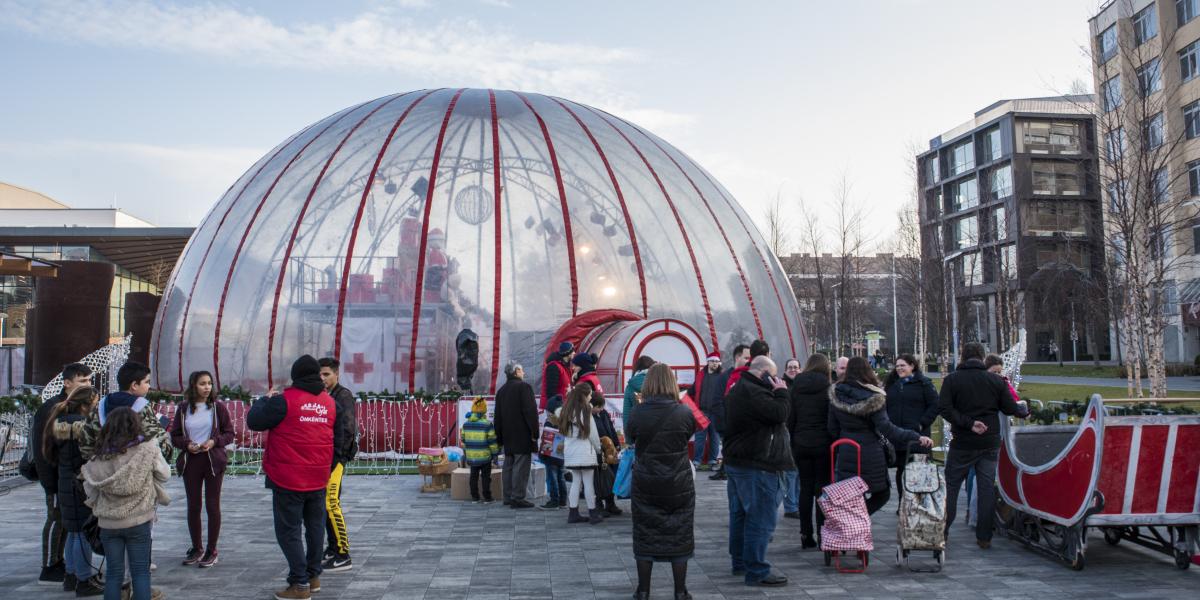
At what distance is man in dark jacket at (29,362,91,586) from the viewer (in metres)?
6.32

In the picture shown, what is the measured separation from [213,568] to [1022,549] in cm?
678

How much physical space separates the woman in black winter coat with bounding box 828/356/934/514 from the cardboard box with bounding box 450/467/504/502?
455 cm

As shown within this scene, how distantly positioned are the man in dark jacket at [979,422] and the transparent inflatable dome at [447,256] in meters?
7.12

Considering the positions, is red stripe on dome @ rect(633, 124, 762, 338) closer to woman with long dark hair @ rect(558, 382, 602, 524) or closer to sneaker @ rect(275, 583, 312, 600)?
woman with long dark hair @ rect(558, 382, 602, 524)

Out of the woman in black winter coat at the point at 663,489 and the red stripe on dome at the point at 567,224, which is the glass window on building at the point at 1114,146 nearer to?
the red stripe on dome at the point at 567,224

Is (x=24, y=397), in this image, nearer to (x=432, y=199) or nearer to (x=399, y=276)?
(x=399, y=276)

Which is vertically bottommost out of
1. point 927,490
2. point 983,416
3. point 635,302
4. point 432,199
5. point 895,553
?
point 895,553

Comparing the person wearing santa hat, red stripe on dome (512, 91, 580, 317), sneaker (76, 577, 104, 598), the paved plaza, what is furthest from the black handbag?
red stripe on dome (512, 91, 580, 317)

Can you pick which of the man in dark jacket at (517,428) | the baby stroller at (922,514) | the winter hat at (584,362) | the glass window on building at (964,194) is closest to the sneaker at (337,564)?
the man in dark jacket at (517,428)

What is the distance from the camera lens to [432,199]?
14.7 m

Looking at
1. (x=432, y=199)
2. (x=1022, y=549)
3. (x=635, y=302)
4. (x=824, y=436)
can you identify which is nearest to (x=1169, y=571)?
(x=1022, y=549)

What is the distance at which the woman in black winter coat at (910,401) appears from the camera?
335 inches

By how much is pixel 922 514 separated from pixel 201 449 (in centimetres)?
569

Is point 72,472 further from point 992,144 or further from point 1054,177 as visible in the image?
point 992,144
